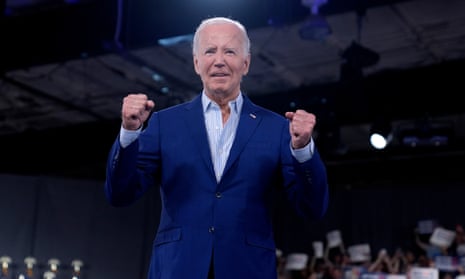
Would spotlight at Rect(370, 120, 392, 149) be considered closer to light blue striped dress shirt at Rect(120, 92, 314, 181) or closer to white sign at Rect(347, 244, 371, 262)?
white sign at Rect(347, 244, 371, 262)

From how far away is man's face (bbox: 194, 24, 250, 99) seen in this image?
1502mm

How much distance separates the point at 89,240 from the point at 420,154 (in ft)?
17.1

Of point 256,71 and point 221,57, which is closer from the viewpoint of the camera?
point 221,57

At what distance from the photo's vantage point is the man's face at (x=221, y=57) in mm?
1502

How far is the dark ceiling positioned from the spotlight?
26cm

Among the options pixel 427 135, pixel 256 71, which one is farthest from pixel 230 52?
pixel 427 135

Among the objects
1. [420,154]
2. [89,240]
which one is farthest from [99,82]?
[420,154]

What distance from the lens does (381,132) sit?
22.8ft

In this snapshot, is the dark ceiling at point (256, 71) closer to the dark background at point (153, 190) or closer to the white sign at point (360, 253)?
the dark background at point (153, 190)

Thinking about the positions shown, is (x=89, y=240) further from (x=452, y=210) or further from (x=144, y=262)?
(x=452, y=210)

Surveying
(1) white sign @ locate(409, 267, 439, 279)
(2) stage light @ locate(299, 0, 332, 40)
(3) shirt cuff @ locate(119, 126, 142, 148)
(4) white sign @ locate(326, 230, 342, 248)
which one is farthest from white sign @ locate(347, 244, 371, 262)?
(3) shirt cuff @ locate(119, 126, 142, 148)

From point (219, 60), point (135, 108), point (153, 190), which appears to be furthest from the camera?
point (153, 190)

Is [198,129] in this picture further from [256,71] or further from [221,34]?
[256,71]

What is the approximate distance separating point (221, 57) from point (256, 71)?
6291 millimetres
